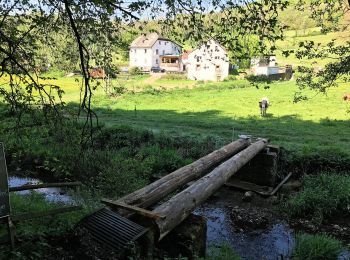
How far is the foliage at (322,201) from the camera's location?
32.0 ft

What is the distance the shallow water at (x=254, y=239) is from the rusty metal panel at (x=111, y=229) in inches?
144

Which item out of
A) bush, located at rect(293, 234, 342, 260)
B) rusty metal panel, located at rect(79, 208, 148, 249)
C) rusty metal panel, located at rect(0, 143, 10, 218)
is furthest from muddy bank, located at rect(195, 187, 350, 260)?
rusty metal panel, located at rect(0, 143, 10, 218)

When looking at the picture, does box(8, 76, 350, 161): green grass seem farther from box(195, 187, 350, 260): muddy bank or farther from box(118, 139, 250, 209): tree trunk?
box(195, 187, 350, 260): muddy bank

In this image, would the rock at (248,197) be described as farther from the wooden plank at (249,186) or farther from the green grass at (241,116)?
the green grass at (241,116)

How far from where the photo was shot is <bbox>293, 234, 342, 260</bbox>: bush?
707 cm

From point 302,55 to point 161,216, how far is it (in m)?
5.57

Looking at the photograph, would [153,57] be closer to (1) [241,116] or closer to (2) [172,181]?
(1) [241,116]

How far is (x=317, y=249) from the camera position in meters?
7.13

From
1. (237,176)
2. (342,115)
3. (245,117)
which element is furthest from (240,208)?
(342,115)

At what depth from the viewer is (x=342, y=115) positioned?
24.9 metres

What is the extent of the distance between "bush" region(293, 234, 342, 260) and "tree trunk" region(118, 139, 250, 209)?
2710mm

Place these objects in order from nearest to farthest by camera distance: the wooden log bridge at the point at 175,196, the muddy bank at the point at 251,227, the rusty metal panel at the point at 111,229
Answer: the rusty metal panel at the point at 111,229
the wooden log bridge at the point at 175,196
the muddy bank at the point at 251,227

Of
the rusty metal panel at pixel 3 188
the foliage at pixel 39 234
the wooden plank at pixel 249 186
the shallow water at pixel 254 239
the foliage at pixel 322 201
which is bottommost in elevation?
the shallow water at pixel 254 239

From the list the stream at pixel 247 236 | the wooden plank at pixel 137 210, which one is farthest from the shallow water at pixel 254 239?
the wooden plank at pixel 137 210
